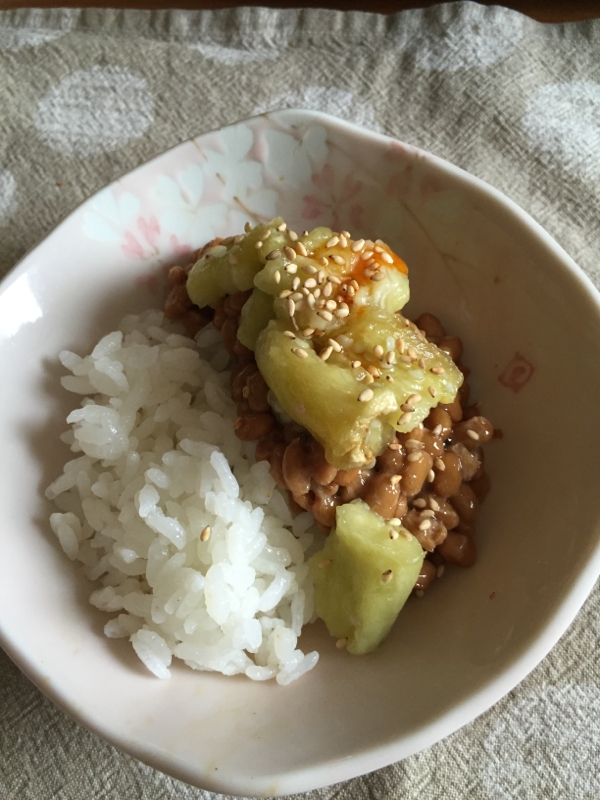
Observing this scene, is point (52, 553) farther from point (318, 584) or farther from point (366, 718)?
point (366, 718)

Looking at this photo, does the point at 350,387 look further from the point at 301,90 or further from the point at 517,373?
the point at 301,90

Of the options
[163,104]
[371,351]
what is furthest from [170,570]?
[163,104]

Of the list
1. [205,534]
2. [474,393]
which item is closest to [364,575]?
[205,534]

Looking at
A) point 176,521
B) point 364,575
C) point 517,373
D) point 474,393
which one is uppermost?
point 517,373

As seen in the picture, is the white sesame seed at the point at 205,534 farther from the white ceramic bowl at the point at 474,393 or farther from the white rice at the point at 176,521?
the white ceramic bowl at the point at 474,393

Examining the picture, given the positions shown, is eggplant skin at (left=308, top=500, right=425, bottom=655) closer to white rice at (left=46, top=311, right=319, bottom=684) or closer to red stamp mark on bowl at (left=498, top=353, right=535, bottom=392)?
white rice at (left=46, top=311, right=319, bottom=684)

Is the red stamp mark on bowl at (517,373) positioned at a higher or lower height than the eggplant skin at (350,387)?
higher

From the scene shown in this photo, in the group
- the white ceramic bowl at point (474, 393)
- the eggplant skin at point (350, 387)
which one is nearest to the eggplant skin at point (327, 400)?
the eggplant skin at point (350, 387)
